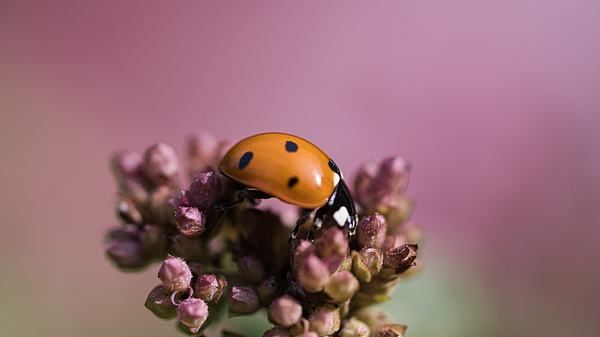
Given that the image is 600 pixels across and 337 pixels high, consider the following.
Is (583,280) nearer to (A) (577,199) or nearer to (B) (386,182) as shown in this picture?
(A) (577,199)

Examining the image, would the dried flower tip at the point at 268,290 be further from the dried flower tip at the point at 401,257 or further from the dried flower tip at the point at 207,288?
the dried flower tip at the point at 401,257

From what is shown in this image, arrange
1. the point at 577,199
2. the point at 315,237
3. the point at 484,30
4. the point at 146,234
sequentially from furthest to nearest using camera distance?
the point at 484,30 < the point at 577,199 < the point at 146,234 < the point at 315,237

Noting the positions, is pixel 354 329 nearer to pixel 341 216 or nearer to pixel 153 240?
pixel 341 216

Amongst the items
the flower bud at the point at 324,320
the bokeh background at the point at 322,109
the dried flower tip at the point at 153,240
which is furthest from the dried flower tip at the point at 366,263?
the bokeh background at the point at 322,109

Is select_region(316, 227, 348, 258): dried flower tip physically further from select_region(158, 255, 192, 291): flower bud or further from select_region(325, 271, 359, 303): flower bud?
select_region(158, 255, 192, 291): flower bud

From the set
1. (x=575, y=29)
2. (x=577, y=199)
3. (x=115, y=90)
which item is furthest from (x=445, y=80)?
(x=115, y=90)

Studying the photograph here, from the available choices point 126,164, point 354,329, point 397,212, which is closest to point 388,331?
point 354,329

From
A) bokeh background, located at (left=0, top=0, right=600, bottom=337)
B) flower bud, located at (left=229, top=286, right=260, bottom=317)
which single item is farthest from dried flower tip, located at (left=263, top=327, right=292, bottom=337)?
bokeh background, located at (left=0, top=0, right=600, bottom=337)
